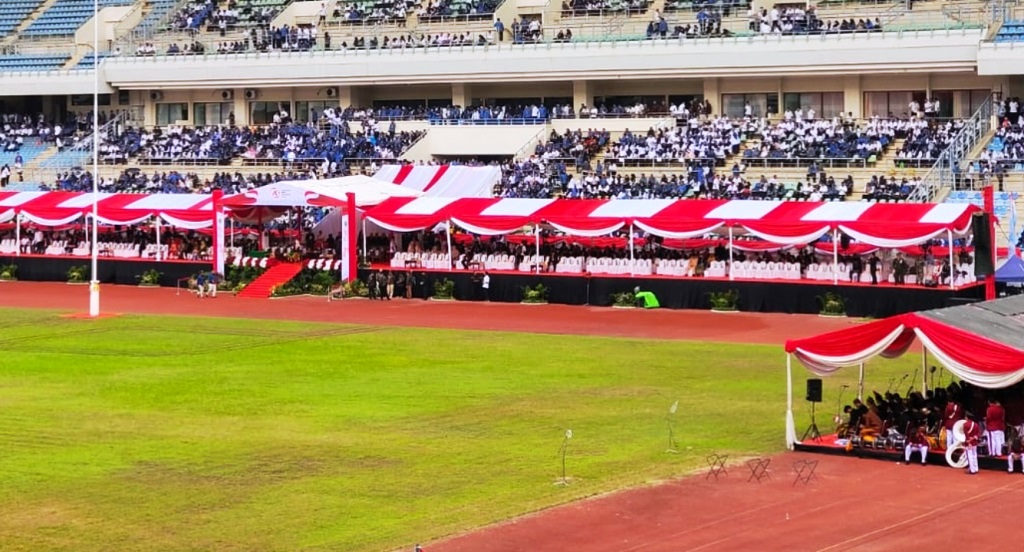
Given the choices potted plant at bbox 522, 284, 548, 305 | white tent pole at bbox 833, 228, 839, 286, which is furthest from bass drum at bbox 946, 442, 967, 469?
potted plant at bbox 522, 284, 548, 305

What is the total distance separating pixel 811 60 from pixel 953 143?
28.5 ft

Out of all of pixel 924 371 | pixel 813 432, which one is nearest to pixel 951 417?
pixel 813 432

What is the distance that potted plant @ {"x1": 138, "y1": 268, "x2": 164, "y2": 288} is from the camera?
6003 centimetres

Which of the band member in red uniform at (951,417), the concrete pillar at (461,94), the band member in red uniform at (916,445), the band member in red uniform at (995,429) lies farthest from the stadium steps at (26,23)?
the band member in red uniform at (995,429)

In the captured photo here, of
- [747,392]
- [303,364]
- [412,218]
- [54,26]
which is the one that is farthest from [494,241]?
[54,26]

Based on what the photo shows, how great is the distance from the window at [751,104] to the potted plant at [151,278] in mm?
24501

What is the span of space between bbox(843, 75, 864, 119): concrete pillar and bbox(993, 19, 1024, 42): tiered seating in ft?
20.3

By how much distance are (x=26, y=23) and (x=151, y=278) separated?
115 ft

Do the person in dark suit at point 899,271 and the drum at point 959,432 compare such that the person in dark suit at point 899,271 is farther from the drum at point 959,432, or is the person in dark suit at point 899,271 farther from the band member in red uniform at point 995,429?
the drum at point 959,432

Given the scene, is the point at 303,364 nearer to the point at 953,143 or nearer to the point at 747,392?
the point at 747,392

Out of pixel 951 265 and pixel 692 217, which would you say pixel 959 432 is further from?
pixel 692 217

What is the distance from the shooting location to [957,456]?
24.4 m

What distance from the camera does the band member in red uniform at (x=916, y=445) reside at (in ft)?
80.8

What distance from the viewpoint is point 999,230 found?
52.0 meters
